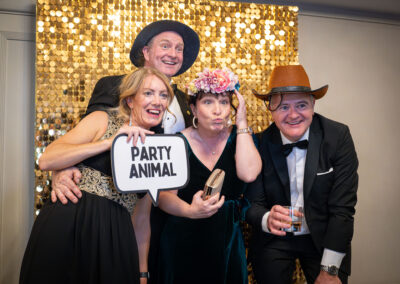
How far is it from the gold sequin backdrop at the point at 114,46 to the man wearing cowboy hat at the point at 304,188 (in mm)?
911

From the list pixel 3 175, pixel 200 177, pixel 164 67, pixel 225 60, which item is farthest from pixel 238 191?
pixel 3 175

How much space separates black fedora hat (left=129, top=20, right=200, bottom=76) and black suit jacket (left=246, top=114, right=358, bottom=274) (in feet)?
3.99

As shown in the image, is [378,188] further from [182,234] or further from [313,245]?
[182,234]

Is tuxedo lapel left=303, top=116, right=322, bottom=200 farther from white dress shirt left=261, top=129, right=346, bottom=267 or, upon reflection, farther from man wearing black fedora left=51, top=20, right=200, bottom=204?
man wearing black fedora left=51, top=20, right=200, bottom=204

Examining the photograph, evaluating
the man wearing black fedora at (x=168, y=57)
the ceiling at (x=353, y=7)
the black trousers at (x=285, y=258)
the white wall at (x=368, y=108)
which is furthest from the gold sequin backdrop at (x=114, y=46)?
the black trousers at (x=285, y=258)

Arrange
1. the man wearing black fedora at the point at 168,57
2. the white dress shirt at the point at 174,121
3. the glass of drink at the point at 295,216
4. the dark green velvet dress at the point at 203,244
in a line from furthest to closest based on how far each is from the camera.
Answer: the white dress shirt at the point at 174,121
the man wearing black fedora at the point at 168,57
the dark green velvet dress at the point at 203,244
the glass of drink at the point at 295,216

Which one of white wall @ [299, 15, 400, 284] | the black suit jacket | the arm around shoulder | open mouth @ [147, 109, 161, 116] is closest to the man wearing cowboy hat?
the black suit jacket

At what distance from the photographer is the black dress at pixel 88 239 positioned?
1597 millimetres

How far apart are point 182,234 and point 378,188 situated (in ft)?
9.27

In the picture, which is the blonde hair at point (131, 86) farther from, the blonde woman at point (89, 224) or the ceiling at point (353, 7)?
the ceiling at point (353, 7)

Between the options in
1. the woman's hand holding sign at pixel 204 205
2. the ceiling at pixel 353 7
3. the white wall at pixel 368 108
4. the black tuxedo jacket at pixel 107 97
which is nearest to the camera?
the woman's hand holding sign at pixel 204 205

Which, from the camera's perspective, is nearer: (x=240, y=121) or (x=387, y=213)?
(x=240, y=121)

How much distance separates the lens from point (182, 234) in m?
2.23

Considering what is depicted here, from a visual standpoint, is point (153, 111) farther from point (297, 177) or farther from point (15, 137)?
point (15, 137)
